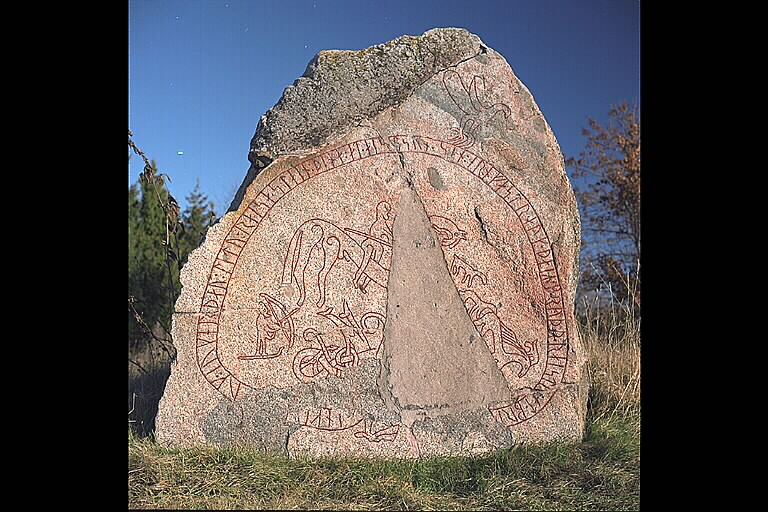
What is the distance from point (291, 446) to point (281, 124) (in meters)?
1.60

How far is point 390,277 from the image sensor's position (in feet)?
13.2

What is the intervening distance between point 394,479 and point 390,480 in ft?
0.07

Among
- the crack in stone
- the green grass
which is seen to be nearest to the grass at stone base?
the green grass

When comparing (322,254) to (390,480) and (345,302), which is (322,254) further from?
(390,480)

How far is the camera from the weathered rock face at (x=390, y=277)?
3.94 meters

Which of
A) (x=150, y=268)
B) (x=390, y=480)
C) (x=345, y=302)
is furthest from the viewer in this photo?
(x=150, y=268)

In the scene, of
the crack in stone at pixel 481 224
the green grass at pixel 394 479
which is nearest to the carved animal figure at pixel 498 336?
the crack in stone at pixel 481 224

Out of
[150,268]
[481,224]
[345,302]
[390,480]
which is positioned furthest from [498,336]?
[150,268]

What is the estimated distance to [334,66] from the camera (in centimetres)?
420

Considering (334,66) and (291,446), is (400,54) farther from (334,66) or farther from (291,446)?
(291,446)

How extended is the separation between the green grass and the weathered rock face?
0.10 metres

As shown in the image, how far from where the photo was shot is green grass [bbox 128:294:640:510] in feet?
11.5

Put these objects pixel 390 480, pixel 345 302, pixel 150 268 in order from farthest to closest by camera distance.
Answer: pixel 150 268 → pixel 345 302 → pixel 390 480

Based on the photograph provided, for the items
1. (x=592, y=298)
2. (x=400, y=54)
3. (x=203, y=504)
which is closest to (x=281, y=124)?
(x=400, y=54)
